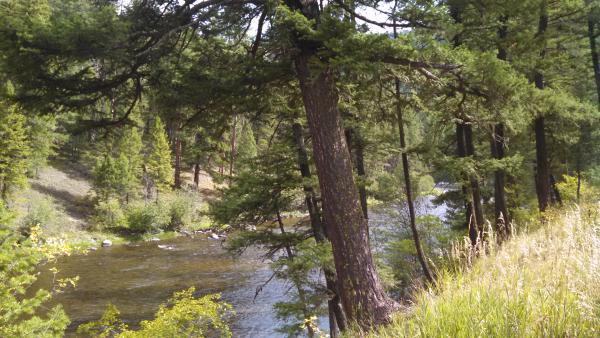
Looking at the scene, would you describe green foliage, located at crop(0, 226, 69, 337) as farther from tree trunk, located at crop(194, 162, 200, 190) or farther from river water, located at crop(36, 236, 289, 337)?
tree trunk, located at crop(194, 162, 200, 190)

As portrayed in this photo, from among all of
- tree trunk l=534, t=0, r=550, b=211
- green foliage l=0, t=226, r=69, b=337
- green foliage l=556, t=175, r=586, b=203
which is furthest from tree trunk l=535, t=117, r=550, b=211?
green foliage l=0, t=226, r=69, b=337

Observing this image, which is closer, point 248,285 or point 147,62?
point 147,62

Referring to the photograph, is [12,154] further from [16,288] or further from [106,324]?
[16,288]

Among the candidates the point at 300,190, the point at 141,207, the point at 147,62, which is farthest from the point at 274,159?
the point at 141,207

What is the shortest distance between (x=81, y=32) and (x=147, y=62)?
102 centimetres

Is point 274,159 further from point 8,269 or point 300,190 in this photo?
point 8,269

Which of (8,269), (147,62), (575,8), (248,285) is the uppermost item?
(575,8)

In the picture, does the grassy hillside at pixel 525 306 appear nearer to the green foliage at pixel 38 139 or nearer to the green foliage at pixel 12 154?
the green foliage at pixel 12 154

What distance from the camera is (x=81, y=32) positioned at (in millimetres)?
4359

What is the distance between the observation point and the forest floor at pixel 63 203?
25.3 meters

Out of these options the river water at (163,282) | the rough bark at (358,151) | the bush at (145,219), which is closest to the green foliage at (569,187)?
the river water at (163,282)

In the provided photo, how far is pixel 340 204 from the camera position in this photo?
4.80 m

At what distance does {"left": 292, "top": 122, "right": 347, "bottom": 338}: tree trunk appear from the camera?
29.5 ft

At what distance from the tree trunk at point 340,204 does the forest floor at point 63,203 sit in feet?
72.7
